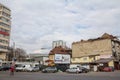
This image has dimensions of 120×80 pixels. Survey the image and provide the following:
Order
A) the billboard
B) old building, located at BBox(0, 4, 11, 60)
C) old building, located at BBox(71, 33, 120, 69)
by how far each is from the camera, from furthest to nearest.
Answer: old building, located at BBox(0, 4, 11, 60)
the billboard
old building, located at BBox(71, 33, 120, 69)

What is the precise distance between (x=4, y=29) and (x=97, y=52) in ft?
147

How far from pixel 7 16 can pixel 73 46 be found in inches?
1412

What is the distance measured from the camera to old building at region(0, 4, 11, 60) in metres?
107

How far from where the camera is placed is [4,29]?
362 feet

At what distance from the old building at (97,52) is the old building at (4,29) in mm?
30846

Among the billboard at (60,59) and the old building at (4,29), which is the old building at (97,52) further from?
the old building at (4,29)

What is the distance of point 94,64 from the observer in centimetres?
8456

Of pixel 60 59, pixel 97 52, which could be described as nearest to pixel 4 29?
pixel 60 59

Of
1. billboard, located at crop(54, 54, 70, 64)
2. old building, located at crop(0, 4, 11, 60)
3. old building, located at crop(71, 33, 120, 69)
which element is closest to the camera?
old building, located at crop(71, 33, 120, 69)

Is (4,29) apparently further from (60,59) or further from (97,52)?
Result: (97,52)

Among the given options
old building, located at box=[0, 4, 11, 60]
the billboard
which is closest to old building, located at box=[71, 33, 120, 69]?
the billboard

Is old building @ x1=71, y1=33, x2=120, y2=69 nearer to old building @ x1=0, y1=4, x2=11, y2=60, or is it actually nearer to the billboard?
the billboard

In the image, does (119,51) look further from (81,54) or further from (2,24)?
(2,24)

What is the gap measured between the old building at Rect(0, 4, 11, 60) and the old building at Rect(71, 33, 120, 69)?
30.8 meters
